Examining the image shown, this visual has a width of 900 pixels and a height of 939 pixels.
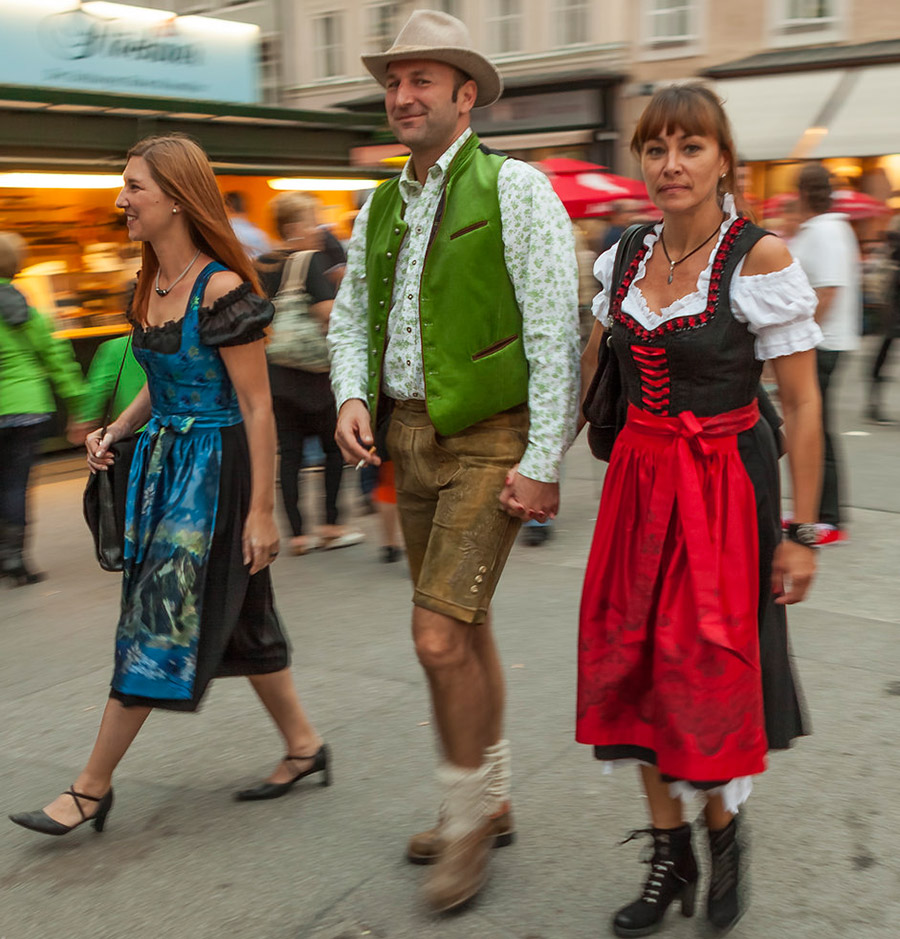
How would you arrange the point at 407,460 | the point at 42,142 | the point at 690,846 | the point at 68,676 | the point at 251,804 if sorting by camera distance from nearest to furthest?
the point at 690,846, the point at 407,460, the point at 251,804, the point at 68,676, the point at 42,142

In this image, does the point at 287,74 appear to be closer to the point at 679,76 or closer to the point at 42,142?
the point at 679,76

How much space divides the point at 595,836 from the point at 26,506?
168 inches

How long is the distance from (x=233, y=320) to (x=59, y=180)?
753 cm

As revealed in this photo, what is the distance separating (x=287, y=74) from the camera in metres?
Result: 27.5

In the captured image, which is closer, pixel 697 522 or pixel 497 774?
pixel 697 522

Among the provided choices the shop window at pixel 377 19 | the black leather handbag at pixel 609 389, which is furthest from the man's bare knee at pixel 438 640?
the shop window at pixel 377 19

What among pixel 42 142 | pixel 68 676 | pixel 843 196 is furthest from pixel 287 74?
pixel 68 676

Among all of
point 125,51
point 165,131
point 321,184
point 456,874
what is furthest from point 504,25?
point 456,874

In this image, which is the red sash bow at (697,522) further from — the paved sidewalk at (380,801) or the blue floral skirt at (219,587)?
the blue floral skirt at (219,587)

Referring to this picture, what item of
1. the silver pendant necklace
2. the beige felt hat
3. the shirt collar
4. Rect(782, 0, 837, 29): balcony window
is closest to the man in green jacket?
the silver pendant necklace

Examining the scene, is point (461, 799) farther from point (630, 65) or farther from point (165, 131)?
point (630, 65)

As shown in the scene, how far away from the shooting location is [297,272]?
6539 millimetres

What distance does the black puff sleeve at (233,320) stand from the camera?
3221 millimetres

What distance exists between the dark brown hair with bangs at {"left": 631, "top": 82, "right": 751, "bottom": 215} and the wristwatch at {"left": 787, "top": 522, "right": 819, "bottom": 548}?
0.80 m
